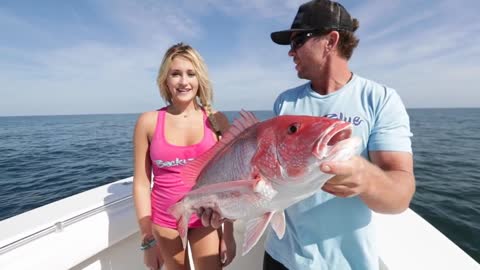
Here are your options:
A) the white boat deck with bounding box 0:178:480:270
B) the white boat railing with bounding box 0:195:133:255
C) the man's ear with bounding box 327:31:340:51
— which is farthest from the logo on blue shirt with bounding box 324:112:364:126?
the white boat railing with bounding box 0:195:133:255

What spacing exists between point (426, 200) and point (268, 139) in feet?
30.0

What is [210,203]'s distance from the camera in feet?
5.08

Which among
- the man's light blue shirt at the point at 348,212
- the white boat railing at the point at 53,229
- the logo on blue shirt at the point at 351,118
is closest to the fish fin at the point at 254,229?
the man's light blue shirt at the point at 348,212

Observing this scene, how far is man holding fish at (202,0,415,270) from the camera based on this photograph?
1.46 meters

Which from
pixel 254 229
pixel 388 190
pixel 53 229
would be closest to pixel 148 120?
pixel 53 229

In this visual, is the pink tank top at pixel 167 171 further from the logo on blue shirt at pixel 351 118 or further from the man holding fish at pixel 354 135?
the logo on blue shirt at pixel 351 118

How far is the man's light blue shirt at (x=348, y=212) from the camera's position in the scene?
5.21ft

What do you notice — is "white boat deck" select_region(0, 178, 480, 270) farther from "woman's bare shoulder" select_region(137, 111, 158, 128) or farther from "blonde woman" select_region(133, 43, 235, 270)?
"woman's bare shoulder" select_region(137, 111, 158, 128)

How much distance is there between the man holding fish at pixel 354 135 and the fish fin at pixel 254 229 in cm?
11

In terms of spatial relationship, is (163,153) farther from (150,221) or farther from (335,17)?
(335,17)

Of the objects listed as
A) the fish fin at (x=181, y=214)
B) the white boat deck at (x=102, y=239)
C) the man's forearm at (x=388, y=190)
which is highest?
the man's forearm at (x=388, y=190)

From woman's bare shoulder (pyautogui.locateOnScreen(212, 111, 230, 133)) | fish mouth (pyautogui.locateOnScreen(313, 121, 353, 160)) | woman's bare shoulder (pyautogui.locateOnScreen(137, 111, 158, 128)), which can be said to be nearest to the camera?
fish mouth (pyautogui.locateOnScreen(313, 121, 353, 160))

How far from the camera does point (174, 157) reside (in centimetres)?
235

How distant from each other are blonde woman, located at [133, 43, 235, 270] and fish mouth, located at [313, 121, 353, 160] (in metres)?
1.51
